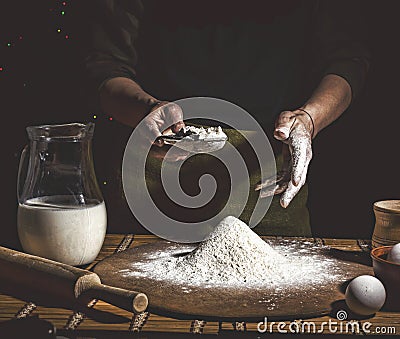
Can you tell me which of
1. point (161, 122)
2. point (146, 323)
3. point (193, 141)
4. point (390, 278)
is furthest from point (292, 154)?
point (146, 323)

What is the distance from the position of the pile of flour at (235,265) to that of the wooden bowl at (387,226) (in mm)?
96

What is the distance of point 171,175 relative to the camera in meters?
1.70

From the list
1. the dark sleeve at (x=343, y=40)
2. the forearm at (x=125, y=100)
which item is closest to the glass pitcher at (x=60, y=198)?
the forearm at (x=125, y=100)

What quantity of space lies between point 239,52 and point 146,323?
943 millimetres

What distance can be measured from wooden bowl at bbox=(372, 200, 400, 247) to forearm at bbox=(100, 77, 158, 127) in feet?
2.08

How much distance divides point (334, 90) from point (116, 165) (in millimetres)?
563

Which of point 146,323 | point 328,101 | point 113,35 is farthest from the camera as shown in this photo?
point 113,35

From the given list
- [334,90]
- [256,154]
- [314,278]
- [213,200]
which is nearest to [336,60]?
[334,90]

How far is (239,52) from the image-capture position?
5.80 ft

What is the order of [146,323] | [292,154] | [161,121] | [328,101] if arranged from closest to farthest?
[146,323] < [292,154] < [161,121] < [328,101]

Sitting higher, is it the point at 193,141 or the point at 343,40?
the point at 343,40

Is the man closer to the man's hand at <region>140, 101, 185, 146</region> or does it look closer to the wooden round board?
the man's hand at <region>140, 101, 185, 146</region>

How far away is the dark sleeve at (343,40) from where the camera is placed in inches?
68.8

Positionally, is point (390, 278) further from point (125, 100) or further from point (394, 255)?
point (125, 100)
